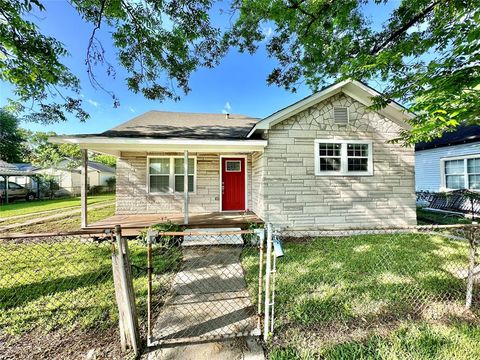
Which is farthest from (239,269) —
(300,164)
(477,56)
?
(477,56)

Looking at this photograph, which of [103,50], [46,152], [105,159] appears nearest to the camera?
[103,50]

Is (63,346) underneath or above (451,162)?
underneath

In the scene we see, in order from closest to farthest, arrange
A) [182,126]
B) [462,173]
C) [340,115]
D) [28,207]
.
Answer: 1. [340,115]
2. [182,126]
3. [462,173]
4. [28,207]

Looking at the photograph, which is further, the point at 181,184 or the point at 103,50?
the point at 181,184

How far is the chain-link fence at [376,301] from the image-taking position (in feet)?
7.84

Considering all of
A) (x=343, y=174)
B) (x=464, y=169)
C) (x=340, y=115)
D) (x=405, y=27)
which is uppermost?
(x=405, y=27)

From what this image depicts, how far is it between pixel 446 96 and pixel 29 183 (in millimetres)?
31147

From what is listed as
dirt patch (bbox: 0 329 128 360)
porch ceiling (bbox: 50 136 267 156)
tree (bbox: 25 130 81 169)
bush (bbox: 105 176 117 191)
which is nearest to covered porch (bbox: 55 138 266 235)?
porch ceiling (bbox: 50 136 267 156)

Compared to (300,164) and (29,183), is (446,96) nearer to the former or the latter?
(300,164)

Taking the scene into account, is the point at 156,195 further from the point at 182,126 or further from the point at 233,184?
the point at 233,184

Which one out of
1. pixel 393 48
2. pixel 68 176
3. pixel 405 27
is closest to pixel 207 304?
pixel 393 48

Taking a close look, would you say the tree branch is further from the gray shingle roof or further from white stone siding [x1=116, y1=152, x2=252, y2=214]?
white stone siding [x1=116, y1=152, x2=252, y2=214]

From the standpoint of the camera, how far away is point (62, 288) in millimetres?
3775

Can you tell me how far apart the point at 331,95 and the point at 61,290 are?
808 cm
